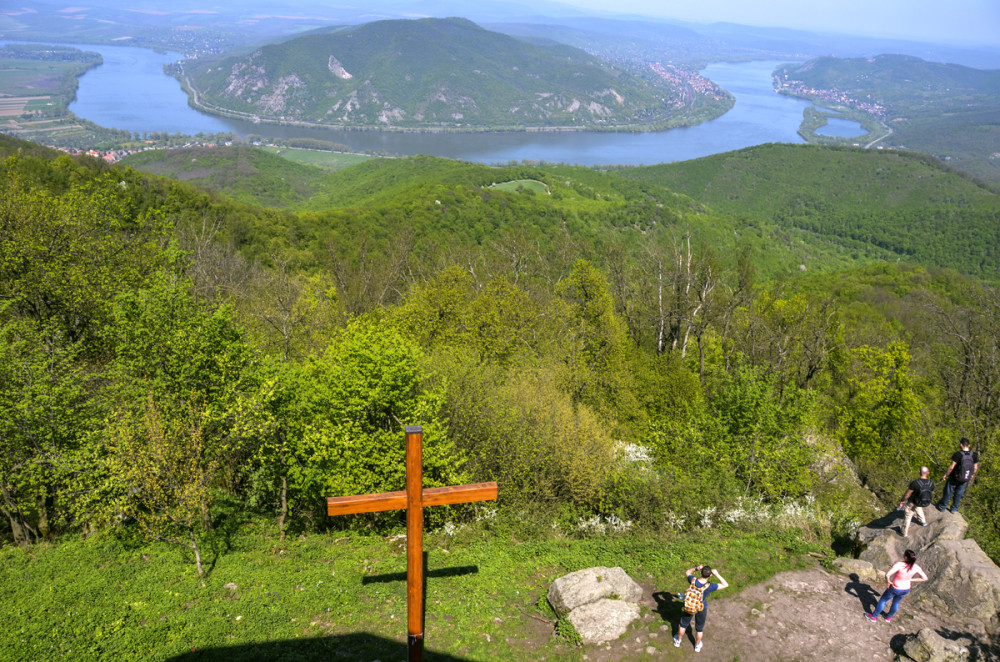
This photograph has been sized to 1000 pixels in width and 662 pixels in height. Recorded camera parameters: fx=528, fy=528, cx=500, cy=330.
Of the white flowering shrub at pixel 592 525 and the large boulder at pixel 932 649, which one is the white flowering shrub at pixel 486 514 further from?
the large boulder at pixel 932 649

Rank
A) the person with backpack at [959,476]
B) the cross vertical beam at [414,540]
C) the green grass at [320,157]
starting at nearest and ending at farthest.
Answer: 1. the cross vertical beam at [414,540]
2. the person with backpack at [959,476]
3. the green grass at [320,157]

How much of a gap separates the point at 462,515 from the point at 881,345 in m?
31.1

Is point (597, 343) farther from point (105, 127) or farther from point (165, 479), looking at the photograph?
point (105, 127)

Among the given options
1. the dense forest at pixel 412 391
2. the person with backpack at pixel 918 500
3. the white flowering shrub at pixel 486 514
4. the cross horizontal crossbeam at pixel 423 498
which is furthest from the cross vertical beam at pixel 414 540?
the person with backpack at pixel 918 500

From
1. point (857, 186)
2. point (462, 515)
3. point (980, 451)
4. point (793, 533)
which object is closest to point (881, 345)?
point (980, 451)

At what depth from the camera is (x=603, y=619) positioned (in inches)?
352

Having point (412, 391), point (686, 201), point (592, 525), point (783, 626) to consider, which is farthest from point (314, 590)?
point (686, 201)

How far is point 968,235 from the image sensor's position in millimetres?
124812

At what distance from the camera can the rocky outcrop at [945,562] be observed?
29.6 ft

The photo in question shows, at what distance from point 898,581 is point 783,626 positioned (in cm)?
201

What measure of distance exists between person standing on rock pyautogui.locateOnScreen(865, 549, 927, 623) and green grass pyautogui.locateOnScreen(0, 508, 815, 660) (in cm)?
160

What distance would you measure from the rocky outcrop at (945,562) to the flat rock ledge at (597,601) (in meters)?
4.69

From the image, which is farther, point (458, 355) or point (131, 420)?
point (458, 355)

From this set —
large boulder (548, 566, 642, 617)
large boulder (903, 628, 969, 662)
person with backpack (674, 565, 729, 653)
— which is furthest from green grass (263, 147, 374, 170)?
large boulder (903, 628, 969, 662)
